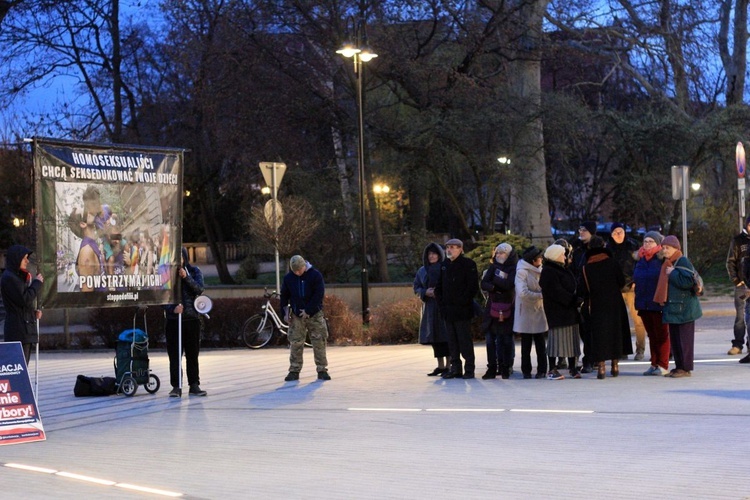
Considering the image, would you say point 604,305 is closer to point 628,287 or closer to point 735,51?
point 628,287

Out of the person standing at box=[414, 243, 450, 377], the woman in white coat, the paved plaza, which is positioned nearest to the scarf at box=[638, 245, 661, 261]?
the woman in white coat

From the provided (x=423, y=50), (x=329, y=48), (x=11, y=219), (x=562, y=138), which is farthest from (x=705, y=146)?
(x=11, y=219)

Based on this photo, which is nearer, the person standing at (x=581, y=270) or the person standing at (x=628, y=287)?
the person standing at (x=581, y=270)

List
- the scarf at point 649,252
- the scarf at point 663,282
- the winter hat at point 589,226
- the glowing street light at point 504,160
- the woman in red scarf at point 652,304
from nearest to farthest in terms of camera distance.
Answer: the scarf at point 663,282, the woman in red scarf at point 652,304, the scarf at point 649,252, the winter hat at point 589,226, the glowing street light at point 504,160

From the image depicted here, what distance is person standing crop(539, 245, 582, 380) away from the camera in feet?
46.4

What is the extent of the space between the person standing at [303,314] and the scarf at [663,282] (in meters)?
4.46

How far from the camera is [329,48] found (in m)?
30.0

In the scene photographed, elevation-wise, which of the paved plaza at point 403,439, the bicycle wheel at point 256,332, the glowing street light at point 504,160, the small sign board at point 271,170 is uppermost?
the glowing street light at point 504,160

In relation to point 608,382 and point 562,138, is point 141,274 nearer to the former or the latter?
point 608,382

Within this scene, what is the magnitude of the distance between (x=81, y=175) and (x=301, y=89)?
18.5 metres

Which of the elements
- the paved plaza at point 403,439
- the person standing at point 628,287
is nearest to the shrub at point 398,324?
the person standing at point 628,287

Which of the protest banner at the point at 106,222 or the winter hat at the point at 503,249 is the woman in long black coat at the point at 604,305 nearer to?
the winter hat at the point at 503,249

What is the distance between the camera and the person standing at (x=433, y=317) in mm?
15211

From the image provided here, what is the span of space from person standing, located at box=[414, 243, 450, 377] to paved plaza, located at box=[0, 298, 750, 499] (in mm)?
551
